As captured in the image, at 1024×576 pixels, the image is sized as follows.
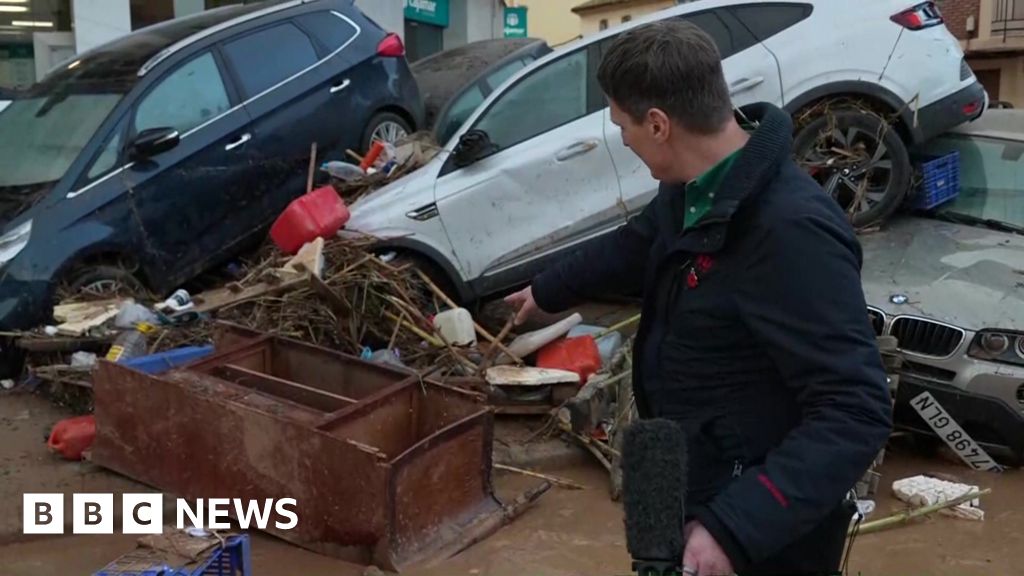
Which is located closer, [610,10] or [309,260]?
[309,260]

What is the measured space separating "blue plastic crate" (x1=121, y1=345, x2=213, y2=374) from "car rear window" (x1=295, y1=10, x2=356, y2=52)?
3135 mm

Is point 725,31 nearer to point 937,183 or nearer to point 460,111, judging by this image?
point 937,183

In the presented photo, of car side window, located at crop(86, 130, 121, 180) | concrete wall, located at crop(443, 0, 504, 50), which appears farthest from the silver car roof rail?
concrete wall, located at crop(443, 0, 504, 50)

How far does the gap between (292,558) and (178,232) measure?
3241 millimetres

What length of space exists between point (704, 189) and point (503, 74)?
23.6 ft

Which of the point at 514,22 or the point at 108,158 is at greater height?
the point at 514,22

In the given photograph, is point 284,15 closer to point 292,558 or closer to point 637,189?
point 637,189

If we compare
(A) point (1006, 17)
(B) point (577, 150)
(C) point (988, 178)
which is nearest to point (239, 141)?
(B) point (577, 150)

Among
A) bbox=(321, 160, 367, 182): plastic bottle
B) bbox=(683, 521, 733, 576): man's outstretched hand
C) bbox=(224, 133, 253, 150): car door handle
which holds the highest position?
bbox=(683, 521, 733, 576): man's outstretched hand

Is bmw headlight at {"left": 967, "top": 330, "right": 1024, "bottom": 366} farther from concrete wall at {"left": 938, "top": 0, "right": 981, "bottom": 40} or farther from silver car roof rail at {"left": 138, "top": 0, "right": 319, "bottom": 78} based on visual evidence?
concrete wall at {"left": 938, "top": 0, "right": 981, "bottom": 40}

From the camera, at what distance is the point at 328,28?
8305mm

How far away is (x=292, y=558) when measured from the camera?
4.62 metres

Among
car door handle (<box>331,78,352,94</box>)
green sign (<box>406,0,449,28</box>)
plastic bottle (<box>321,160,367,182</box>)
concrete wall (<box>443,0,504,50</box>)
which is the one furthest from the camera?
concrete wall (<box>443,0,504,50</box>)

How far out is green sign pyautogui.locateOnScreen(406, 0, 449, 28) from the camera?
16391 millimetres
